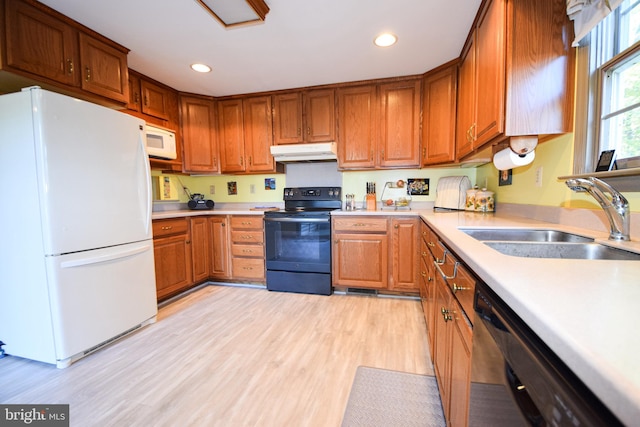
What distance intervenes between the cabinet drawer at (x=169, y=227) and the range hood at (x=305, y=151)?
1.22 meters

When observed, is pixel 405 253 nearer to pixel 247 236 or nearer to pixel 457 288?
pixel 457 288

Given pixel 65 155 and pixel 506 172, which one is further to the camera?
pixel 506 172

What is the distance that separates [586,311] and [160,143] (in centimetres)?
310

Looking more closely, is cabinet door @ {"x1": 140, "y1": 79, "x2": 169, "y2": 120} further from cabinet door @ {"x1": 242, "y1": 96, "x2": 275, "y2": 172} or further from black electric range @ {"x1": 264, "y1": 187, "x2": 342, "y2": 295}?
black electric range @ {"x1": 264, "y1": 187, "x2": 342, "y2": 295}

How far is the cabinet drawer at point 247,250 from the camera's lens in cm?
298

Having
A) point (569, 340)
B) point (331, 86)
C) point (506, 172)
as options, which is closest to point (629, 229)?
point (569, 340)

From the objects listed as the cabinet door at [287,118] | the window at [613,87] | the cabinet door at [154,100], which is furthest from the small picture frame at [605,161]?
the cabinet door at [154,100]

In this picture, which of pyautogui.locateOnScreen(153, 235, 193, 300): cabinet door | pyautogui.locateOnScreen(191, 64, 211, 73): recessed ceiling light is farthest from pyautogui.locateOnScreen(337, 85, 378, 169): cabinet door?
pyautogui.locateOnScreen(153, 235, 193, 300): cabinet door

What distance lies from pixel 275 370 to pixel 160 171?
102 inches

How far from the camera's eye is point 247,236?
3002 mm

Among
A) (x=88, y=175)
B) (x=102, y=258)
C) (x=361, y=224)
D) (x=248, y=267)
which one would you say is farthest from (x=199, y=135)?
(x=361, y=224)

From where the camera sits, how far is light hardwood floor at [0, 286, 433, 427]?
1289 millimetres

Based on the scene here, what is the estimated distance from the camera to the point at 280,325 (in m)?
2.12

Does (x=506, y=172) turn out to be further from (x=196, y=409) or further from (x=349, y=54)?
(x=196, y=409)
